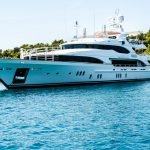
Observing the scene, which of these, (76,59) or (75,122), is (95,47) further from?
(75,122)

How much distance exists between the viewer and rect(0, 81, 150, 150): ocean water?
1542 cm

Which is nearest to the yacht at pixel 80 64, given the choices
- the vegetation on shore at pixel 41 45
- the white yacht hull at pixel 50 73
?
the white yacht hull at pixel 50 73

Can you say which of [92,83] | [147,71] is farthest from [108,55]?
[147,71]

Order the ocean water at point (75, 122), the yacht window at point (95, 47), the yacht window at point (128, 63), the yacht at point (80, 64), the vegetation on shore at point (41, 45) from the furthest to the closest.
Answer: the vegetation on shore at point (41, 45) → the yacht window at point (128, 63) → the yacht window at point (95, 47) → the yacht at point (80, 64) → the ocean water at point (75, 122)

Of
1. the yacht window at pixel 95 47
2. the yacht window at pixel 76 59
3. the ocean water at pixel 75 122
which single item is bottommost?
the ocean water at pixel 75 122

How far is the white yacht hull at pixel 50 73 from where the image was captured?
36.4 metres

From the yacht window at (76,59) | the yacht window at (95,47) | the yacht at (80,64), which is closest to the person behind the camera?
the yacht at (80,64)

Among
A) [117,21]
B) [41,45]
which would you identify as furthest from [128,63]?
[41,45]

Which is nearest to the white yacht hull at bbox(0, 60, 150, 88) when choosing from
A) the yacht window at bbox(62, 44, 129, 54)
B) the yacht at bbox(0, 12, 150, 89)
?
the yacht at bbox(0, 12, 150, 89)

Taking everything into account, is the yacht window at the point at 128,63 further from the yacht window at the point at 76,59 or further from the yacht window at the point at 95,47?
the yacht window at the point at 76,59

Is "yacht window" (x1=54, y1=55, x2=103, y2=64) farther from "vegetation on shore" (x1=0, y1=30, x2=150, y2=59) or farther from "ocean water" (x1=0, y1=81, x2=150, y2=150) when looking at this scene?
"vegetation on shore" (x1=0, y1=30, x2=150, y2=59)

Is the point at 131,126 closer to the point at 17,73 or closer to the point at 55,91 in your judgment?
the point at 55,91

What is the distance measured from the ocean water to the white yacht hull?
589cm

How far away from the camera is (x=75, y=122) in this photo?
19.5 m
